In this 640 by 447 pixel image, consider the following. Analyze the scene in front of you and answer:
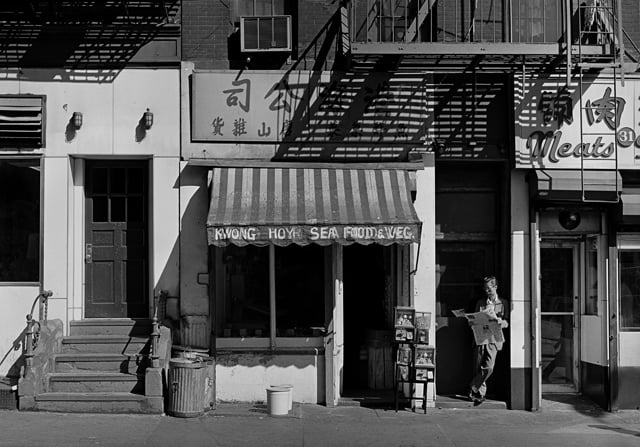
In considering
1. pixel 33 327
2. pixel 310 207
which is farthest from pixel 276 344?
pixel 33 327

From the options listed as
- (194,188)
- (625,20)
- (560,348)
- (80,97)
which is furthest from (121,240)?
(625,20)

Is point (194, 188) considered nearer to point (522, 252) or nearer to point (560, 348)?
point (522, 252)

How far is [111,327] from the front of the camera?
12.2 m

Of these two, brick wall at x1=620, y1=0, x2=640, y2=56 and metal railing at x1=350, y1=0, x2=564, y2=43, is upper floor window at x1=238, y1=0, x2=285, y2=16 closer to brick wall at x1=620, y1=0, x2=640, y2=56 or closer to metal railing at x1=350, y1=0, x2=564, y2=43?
metal railing at x1=350, y1=0, x2=564, y2=43

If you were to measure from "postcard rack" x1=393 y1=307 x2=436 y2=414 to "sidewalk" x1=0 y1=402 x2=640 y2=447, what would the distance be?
1.56 ft

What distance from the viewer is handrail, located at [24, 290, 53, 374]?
1105cm

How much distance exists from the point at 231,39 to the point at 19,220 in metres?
4.17

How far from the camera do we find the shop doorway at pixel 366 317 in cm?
1266

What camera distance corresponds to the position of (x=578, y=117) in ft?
40.2

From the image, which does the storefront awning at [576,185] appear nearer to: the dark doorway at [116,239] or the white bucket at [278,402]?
the white bucket at [278,402]

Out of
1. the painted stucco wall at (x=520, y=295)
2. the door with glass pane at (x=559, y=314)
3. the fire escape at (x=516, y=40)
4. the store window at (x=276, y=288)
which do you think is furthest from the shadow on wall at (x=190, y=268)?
the door with glass pane at (x=559, y=314)

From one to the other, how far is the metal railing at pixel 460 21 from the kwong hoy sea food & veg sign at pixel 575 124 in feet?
2.82

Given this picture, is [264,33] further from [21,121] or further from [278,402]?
[278,402]

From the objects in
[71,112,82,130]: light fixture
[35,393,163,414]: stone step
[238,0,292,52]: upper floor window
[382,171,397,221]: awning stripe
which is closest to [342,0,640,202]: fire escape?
[238,0,292,52]: upper floor window
